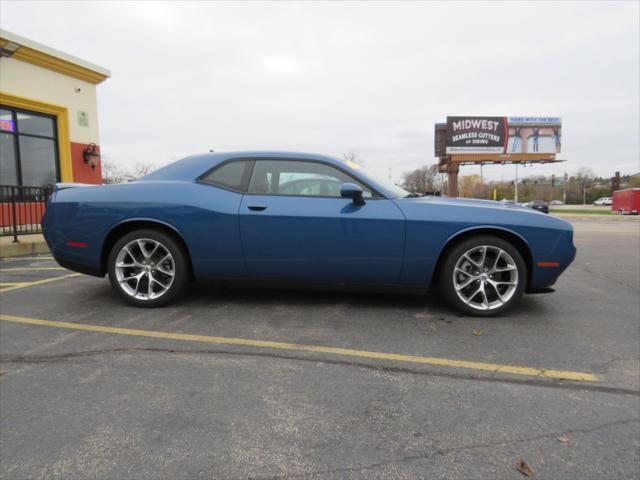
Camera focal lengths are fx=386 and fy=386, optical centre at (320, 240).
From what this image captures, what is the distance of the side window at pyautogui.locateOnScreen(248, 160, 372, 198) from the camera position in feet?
11.5

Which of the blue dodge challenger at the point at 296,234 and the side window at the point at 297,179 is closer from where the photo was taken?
the blue dodge challenger at the point at 296,234

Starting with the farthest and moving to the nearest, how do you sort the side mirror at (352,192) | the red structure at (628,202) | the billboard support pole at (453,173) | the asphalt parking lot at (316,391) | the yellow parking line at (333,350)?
the billboard support pole at (453,173), the red structure at (628,202), the side mirror at (352,192), the yellow parking line at (333,350), the asphalt parking lot at (316,391)

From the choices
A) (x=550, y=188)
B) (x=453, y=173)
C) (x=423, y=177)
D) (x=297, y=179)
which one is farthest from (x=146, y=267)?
(x=550, y=188)

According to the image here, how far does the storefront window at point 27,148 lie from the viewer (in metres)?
10.5

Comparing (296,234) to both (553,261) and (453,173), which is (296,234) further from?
(453,173)

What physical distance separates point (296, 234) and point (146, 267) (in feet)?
4.70

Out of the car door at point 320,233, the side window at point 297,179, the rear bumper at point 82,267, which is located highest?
the side window at point 297,179

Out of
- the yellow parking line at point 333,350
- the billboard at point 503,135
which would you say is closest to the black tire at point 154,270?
the yellow parking line at point 333,350

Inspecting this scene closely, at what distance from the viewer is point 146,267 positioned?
355cm

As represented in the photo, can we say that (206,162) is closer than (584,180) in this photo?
Yes

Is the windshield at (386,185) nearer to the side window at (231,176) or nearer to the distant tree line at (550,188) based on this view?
the side window at (231,176)

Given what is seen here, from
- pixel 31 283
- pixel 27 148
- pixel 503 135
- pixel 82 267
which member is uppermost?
pixel 503 135

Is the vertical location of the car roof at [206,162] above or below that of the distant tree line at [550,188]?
below

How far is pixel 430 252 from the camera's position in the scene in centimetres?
329
